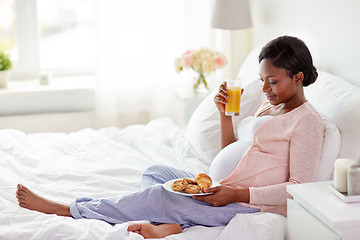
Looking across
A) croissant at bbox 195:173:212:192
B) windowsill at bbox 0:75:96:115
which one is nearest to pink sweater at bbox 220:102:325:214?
croissant at bbox 195:173:212:192

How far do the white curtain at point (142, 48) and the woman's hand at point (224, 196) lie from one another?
1.93 m

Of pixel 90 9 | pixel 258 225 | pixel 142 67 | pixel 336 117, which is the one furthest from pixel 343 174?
pixel 90 9

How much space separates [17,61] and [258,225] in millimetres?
2690

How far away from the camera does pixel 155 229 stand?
1.74 meters

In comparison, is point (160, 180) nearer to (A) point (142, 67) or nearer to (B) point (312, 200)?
(B) point (312, 200)

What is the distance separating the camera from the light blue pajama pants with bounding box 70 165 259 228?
1798 millimetres

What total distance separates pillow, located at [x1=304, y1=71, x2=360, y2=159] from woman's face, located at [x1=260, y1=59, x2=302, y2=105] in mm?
174

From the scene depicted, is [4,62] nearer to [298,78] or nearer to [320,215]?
[298,78]

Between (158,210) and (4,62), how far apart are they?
2.20m

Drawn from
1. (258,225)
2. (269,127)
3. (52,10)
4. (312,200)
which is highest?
(52,10)

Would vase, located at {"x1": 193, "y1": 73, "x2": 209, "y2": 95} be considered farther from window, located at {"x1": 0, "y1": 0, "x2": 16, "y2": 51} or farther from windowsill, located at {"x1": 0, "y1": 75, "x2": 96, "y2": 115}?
window, located at {"x1": 0, "y1": 0, "x2": 16, "y2": 51}

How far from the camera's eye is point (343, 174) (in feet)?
4.93

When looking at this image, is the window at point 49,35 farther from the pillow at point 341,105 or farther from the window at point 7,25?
the pillow at point 341,105

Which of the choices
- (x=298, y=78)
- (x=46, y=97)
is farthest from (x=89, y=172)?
(x=46, y=97)
